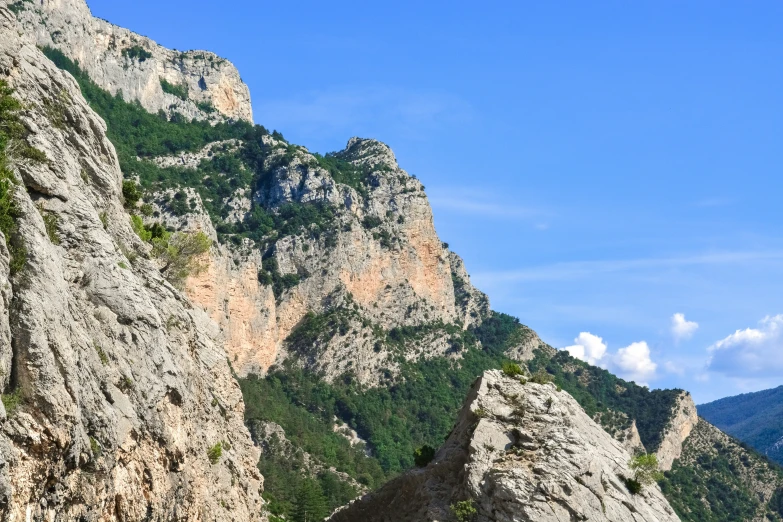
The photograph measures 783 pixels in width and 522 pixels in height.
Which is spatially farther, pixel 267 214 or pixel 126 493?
pixel 267 214

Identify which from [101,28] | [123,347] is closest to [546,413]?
[123,347]

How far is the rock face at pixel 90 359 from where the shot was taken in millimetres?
22078

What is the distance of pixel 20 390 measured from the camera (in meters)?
21.8

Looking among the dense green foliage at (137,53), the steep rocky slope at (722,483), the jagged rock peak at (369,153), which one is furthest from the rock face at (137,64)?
the steep rocky slope at (722,483)

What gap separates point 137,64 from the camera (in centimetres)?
14500

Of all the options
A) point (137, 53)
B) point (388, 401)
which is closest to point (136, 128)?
point (137, 53)

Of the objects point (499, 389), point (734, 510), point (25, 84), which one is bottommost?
point (734, 510)

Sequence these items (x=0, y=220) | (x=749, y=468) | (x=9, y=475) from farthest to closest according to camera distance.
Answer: (x=749, y=468) < (x=0, y=220) < (x=9, y=475)

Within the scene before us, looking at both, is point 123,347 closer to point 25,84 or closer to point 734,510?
point 25,84

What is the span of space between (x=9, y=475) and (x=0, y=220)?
6.76m

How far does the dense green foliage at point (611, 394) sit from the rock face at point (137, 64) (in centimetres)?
7603

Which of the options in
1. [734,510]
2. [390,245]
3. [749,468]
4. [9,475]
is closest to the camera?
[9,475]

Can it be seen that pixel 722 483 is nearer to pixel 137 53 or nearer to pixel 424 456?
pixel 424 456

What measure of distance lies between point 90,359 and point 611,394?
135 metres
